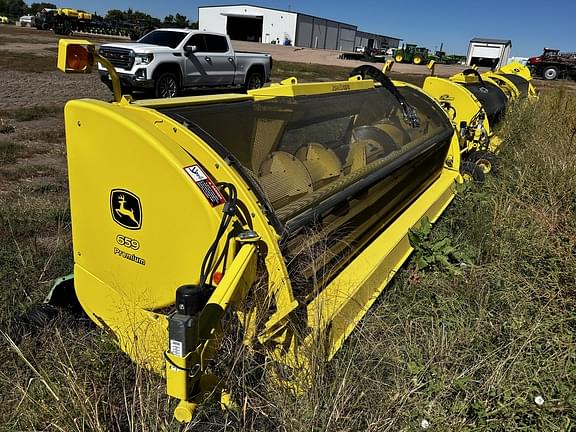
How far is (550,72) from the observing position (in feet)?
108

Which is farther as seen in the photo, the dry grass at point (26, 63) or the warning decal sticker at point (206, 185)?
the dry grass at point (26, 63)

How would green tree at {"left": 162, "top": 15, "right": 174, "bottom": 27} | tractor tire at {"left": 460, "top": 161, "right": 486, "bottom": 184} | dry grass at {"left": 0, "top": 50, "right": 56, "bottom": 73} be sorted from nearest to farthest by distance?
tractor tire at {"left": 460, "top": 161, "right": 486, "bottom": 184} < dry grass at {"left": 0, "top": 50, "right": 56, "bottom": 73} < green tree at {"left": 162, "top": 15, "right": 174, "bottom": 27}

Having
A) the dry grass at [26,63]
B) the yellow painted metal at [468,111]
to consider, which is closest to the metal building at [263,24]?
the dry grass at [26,63]

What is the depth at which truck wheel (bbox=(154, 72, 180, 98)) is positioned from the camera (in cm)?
1222

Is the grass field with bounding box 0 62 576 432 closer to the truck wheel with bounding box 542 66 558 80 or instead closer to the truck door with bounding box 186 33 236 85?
the truck door with bounding box 186 33 236 85

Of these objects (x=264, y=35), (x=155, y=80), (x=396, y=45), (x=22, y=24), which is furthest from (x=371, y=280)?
(x=396, y=45)

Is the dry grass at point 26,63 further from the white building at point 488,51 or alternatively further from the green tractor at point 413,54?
the green tractor at point 413,54

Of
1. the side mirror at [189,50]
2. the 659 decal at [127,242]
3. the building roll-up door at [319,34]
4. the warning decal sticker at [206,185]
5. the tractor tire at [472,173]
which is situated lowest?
the tractor tire at [472,173]

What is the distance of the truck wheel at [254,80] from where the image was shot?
50.2ft

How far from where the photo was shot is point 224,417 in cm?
197

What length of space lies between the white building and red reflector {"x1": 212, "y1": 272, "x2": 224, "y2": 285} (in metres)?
34.4

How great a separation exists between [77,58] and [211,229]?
2.92 ft

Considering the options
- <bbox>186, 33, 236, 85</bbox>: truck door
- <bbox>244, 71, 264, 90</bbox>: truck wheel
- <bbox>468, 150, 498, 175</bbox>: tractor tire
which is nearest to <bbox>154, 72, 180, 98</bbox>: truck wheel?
<bbox>186, 33, 236, 85</bbox>: truck door

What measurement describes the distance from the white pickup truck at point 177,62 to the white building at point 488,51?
77.3ft
